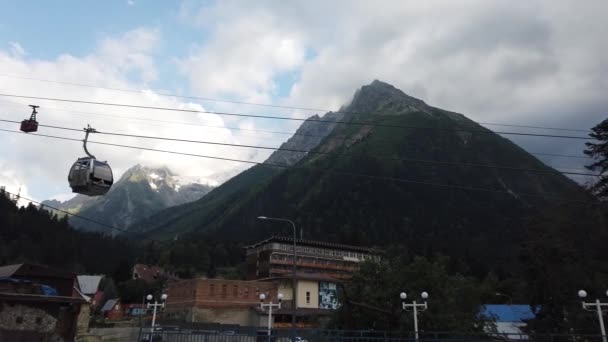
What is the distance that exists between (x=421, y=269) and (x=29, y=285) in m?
33.7

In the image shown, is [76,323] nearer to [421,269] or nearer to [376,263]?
[376,263]

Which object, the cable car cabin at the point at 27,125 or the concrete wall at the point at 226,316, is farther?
the concrete wall at the point at 226,316

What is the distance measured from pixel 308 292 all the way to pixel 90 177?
56.1 metres

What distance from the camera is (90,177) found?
22.0m

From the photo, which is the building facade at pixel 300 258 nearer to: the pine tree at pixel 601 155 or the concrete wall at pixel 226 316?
the concrete wall at pixel 226 316

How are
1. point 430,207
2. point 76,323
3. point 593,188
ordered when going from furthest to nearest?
1. point 430,207
2. point 593,188
3. point 76,323

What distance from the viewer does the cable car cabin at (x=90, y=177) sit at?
22.1m

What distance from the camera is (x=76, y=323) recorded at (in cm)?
4134

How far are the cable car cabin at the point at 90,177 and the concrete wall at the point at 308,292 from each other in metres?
53.8

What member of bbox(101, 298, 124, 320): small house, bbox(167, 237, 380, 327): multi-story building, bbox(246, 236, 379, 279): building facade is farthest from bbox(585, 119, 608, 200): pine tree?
bbox(101, 298, 124, 320): small house

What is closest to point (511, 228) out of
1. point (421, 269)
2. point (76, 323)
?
point (421, 269)

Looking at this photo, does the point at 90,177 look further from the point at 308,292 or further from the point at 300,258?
the point at 300,258

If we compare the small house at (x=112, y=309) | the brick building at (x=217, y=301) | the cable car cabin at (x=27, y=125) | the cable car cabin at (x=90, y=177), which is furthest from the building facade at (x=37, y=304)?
the small house at (x=112, y=309)

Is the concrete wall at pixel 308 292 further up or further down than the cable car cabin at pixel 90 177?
further down
